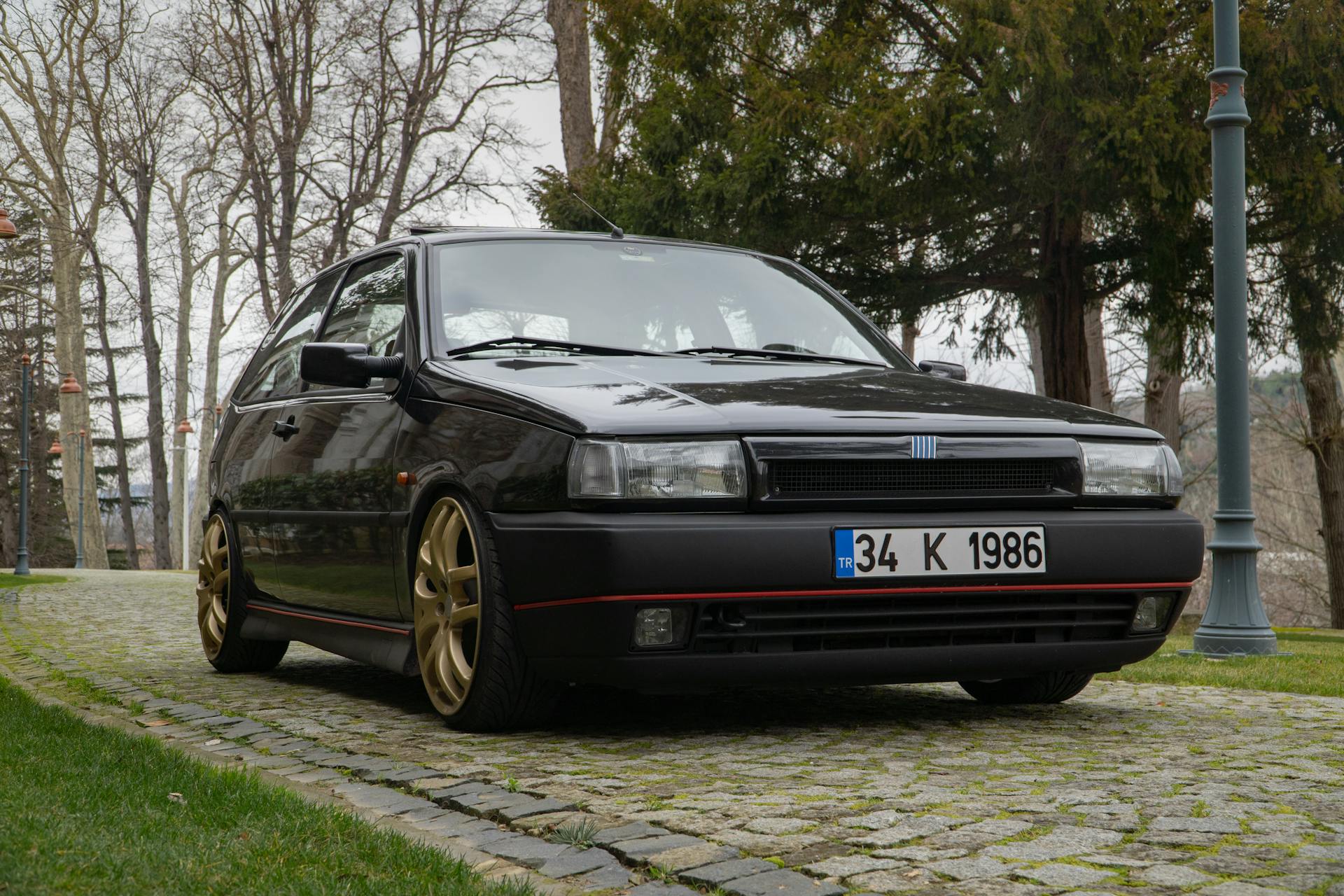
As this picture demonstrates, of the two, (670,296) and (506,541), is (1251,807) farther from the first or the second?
(670,296)

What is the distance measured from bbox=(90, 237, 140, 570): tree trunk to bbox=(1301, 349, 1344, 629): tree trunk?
2681cm

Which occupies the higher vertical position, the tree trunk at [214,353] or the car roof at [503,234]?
the tree trunk at [214,353]

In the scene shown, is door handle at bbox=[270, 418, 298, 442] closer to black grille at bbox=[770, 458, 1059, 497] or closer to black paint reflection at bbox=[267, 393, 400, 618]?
black paint reflection at bbox=[267, 393, 400, 618]

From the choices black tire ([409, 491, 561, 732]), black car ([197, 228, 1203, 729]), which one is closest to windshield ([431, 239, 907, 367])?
black car ([197, 228, 1203, 729])

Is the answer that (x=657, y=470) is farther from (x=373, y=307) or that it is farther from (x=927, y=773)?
(x=373, y=307)

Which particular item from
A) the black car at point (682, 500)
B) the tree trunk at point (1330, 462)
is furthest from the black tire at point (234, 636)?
the tree trunk at point (1330, 462)

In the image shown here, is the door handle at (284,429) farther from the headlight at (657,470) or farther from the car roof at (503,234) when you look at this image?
the headlight at (657,470)

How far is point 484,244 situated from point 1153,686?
3250 millimetres

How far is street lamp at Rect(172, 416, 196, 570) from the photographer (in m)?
38.5

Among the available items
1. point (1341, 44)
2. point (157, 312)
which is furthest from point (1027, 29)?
point (157, 312)

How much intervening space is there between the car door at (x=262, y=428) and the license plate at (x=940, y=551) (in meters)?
2.90

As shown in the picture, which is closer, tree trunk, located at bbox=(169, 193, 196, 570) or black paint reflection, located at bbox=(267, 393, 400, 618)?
black paint reflection, located at bbox=(267, 393, 400, 618)

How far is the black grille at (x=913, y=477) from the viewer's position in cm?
421

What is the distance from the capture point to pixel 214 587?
276 inches
